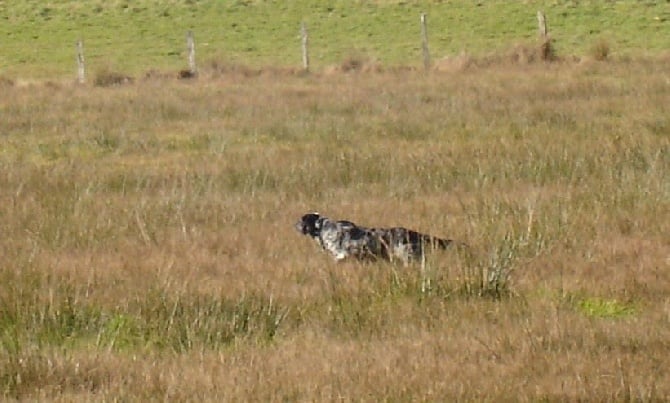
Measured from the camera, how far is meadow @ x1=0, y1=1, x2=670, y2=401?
6105 mm

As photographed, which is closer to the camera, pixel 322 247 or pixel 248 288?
pixel 248 288

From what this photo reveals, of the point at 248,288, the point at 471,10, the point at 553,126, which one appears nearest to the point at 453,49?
the point at 471,10

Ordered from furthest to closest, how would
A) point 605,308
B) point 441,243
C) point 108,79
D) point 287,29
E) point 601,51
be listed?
1. point 287,29
2. point 601,51
3. point 108,79
4. point 441,243
5. point 605,308

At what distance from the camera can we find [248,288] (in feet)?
26.0

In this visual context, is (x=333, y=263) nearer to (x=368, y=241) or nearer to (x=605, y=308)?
(x=368, y=241)

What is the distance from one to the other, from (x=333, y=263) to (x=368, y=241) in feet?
1.12

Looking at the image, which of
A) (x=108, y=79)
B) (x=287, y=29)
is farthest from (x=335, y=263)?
(x=287, y=29)

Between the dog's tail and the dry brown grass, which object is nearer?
the dry brown grass

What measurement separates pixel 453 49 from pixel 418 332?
31.1 m

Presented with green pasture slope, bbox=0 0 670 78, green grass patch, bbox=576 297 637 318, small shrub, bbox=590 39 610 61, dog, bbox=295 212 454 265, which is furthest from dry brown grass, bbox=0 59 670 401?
green pasture slope, bbox=0 0 670 78

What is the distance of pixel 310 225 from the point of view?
9.50 m

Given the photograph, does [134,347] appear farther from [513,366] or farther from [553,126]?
[553,126]

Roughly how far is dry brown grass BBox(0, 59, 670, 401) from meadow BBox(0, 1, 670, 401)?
23mm

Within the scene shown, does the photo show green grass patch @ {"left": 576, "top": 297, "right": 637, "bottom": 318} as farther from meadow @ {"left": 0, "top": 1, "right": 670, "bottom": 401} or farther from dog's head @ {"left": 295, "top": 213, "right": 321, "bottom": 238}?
dog's head @ {"left": 295, "top": 213, "right": 321, "bottom": 238}
